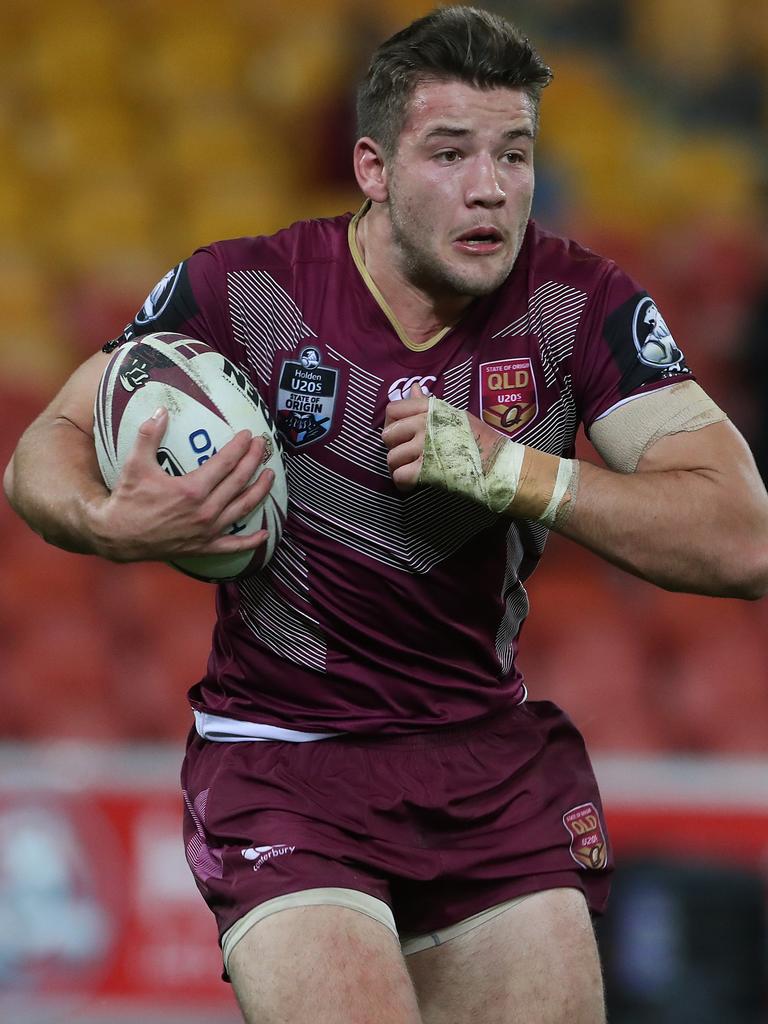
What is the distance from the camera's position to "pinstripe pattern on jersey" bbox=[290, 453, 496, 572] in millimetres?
3467

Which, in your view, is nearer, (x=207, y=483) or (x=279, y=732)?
(x=207, y=483)

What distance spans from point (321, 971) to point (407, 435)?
1042mm

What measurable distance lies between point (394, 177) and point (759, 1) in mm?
7689

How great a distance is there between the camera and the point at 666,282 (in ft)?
28.4

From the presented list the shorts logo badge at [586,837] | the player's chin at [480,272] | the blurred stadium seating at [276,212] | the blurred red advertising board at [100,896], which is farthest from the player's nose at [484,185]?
the blurred stadium seating at [276,212]

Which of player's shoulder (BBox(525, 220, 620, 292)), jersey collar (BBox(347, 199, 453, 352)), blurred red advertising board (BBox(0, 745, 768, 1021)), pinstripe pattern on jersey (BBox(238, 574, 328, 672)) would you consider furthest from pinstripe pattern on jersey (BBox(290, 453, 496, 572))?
blurred red advertising board (BBox(0, 745, 768, 1021))

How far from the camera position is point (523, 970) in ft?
11.0

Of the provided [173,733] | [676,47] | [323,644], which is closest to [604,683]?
[173,733]

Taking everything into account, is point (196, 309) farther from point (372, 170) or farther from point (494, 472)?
point (494, 472)

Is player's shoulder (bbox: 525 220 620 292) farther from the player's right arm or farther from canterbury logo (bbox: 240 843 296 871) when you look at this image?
canterbury logo (bbox: 240 843 296 871)

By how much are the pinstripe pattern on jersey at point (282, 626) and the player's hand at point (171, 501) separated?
0.33m

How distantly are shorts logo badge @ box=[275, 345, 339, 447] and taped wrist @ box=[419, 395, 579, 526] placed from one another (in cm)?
29

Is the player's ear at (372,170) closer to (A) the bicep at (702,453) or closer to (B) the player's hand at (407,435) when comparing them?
(B) the player's hand at (407,435)

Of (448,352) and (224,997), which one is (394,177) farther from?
(224,997)
